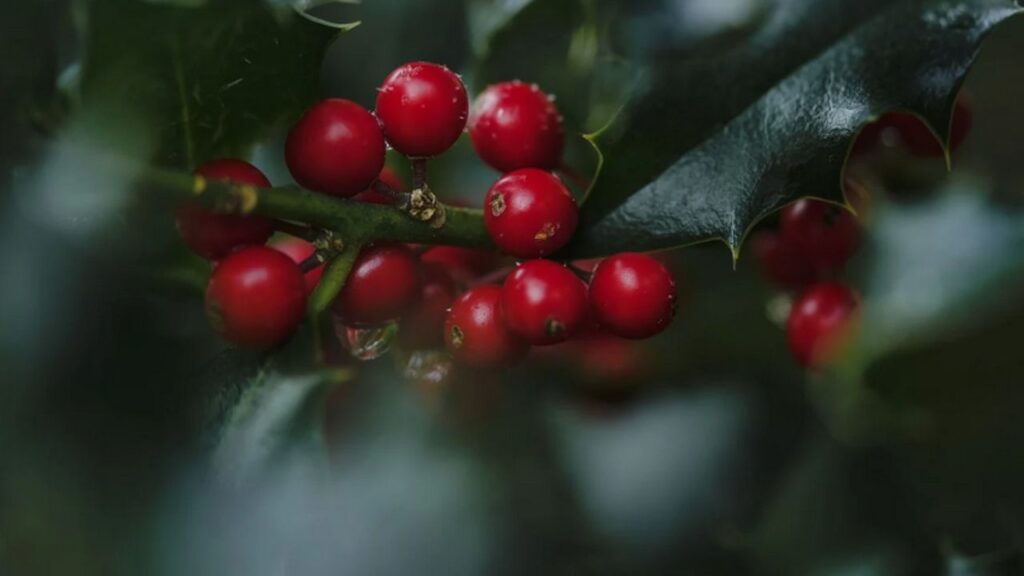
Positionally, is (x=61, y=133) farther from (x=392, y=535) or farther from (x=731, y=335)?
(x=731, y=335)

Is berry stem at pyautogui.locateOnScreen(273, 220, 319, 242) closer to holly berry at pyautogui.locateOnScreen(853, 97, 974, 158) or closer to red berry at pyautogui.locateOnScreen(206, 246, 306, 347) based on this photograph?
red berry at pyautogui.locateOnScreen(206, 246, 306, 347)

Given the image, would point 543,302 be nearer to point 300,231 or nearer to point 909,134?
point 300,231

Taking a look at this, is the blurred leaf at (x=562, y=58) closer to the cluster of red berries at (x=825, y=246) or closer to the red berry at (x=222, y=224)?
the cluster of red berries at (x=825, y=246)

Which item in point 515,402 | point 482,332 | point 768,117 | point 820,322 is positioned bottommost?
point 515,402

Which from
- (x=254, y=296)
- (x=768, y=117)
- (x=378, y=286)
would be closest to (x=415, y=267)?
(x=378, y=286)

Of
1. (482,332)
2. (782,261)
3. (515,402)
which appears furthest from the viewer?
(515,402)

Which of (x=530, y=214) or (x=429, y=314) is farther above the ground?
(x=530, y=214)

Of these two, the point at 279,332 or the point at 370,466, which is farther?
the point at 370,466

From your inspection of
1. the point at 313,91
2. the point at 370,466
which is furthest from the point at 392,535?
the point at 313,91
